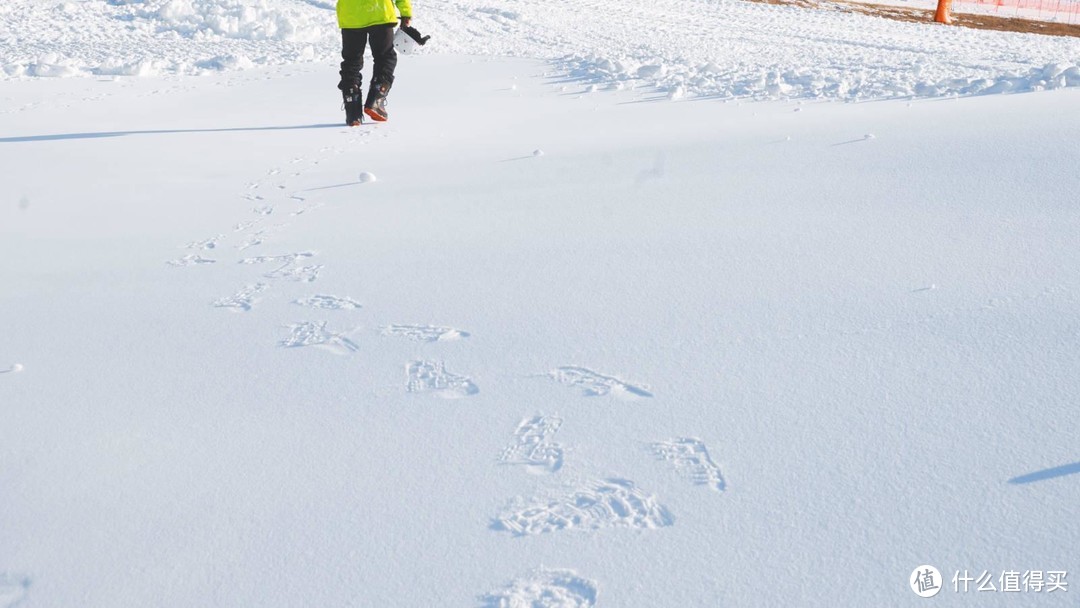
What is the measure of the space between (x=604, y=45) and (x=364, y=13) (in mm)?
4363

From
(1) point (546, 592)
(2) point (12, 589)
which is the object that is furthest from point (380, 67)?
(1) point (546, 592)

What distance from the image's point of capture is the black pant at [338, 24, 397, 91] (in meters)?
5.81

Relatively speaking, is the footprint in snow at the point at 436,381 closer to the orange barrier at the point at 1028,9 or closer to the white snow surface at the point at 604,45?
the white snow surface at the point at 604,45

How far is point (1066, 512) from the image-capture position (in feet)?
5.01

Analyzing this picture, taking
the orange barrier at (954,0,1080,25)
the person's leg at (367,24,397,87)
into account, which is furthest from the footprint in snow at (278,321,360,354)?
Answer: the orange barrier at (954,0,1080,25)

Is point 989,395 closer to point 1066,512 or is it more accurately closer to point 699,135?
point 1066,512

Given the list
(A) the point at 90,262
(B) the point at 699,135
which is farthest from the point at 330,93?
(A) the point at 90,262

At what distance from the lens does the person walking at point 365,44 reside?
5.75 m

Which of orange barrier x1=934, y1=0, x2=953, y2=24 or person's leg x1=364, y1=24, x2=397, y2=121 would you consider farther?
orange barrier x1=934, y1=0, x2=953, y2=24

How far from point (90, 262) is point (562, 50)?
21.5ft

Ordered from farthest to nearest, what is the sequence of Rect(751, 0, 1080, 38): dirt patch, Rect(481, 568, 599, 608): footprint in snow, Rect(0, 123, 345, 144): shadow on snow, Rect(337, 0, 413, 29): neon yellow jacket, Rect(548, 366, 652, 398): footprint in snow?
Rect(751, 0, 1080, 38): dirt patch < Rect(337, 0, 413, 29): neon yellow jacket < Rect(0, 123, 345, 144): shadow on snow < Rect(548, 366, 652, 398): footprint in snow < Rect(481, 568, 599, 608): footprint in snow

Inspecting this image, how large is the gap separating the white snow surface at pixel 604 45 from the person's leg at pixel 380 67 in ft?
5.42

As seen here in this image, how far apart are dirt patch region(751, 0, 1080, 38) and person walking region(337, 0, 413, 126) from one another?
12.3 m

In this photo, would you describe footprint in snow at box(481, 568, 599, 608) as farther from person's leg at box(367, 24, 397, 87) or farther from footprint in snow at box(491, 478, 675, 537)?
person's leg at box(367, 24, 397, 87)
